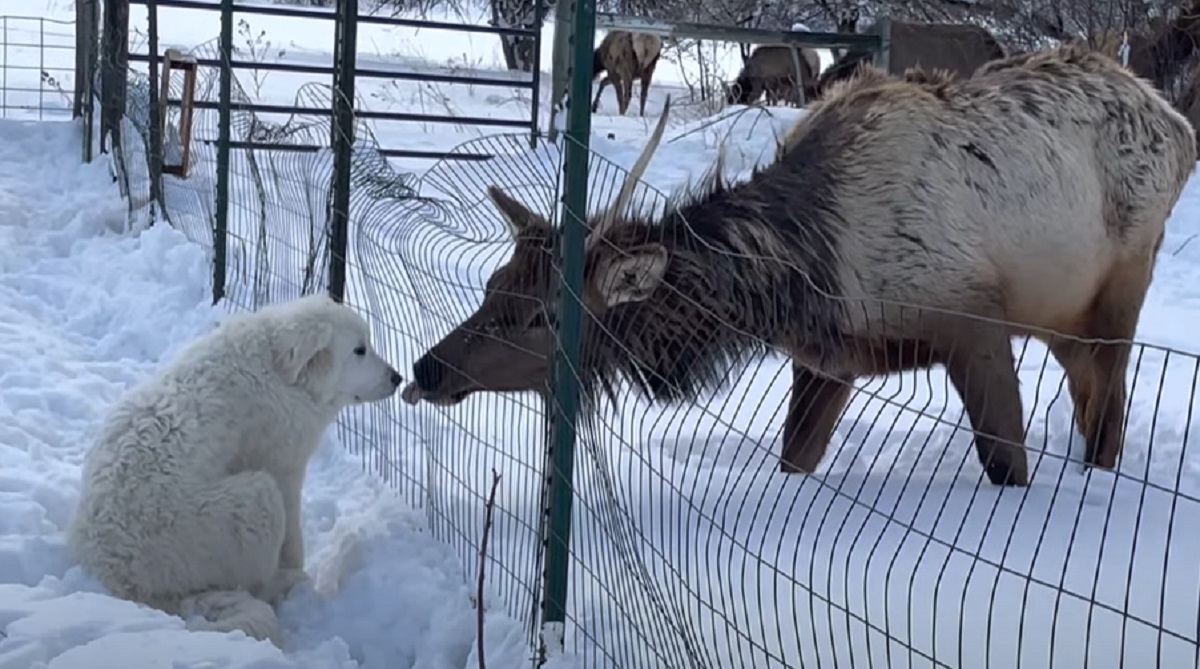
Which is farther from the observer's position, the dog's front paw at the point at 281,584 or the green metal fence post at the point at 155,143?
the green metal fence post at the point at 155,143

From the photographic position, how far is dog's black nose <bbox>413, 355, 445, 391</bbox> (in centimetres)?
522

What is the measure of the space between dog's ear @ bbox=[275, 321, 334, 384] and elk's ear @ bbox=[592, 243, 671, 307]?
3.10ft

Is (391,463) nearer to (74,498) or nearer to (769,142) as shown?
(74,498)

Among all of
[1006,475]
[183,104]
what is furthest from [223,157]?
[1006,475]

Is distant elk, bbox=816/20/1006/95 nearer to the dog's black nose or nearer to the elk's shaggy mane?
the elk's shaggy mane

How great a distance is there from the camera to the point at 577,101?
372 cm

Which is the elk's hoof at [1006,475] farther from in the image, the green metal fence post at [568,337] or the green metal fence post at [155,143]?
the green metal fence post at [155,143]

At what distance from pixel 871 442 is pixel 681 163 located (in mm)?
6834

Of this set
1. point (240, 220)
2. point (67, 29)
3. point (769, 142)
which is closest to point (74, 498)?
point (240, 220)

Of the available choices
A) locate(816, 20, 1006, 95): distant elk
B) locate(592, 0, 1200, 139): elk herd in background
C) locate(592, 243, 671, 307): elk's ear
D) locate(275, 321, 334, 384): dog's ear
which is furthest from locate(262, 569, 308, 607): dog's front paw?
locate(816, 20, 1006, 95): distant elk

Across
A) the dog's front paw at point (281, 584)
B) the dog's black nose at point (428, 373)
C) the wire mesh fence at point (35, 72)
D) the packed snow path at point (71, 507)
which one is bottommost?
the dog's front paw at point (281, 584)

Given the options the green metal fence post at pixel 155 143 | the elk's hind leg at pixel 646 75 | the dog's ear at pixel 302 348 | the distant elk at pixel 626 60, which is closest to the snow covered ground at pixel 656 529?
the dog's ear at pixel 302 348

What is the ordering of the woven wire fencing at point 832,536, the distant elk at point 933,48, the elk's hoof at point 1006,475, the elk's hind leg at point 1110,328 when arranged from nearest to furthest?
the woven wire fencing at point 832,536 < the elk's hoof at point 1006,475 < the elk's hind leg at point 1110,328 < the distant elk at point 933,48

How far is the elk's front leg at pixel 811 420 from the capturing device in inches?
233
